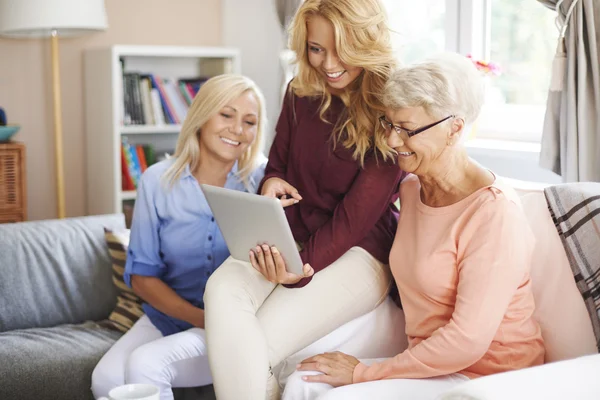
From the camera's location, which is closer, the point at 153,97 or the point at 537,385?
the point at 537,385

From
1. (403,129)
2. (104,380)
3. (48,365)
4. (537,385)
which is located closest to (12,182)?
(48,365)

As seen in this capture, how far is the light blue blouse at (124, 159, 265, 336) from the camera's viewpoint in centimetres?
240

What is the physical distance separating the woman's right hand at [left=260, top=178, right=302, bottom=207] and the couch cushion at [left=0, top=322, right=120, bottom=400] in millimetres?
817

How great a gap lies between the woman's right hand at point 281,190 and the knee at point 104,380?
71 cm

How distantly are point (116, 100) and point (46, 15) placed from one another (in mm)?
476

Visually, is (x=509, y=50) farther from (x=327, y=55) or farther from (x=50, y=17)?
(x=50, y=17)

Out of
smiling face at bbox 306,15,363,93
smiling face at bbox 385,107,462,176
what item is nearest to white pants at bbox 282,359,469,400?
smiling face at bbox 385,107,462,176

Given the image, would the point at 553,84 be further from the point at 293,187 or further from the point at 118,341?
the point at 118,341

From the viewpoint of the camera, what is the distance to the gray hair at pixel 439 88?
1.70 meters

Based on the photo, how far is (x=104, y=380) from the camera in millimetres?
2299

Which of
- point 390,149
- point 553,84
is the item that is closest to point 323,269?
point 390,149

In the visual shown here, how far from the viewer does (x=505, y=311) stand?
1.66 metres

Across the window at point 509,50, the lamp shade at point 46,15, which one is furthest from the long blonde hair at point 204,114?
the lamp shade at point 46,15

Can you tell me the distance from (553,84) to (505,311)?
3.44 feet
